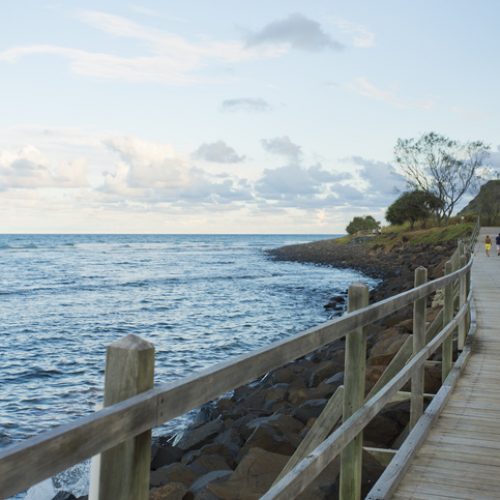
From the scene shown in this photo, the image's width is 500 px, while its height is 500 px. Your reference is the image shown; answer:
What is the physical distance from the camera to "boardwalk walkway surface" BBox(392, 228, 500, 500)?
14.1ft

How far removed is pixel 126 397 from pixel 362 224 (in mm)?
100594

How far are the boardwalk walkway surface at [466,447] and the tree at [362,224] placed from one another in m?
90.8

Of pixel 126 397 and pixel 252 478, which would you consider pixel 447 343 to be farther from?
pixel 126 397

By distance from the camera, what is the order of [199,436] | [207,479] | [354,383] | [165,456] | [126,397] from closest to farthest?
1. [126,397]
2. [354,383]
3. [207,479]
4. [165,456]
5. [199,436]

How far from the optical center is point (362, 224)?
101m

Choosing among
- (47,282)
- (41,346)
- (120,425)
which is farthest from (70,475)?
(47,282)

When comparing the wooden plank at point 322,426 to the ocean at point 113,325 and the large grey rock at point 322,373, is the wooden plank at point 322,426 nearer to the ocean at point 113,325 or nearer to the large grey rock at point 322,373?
the ocean at point 113,325

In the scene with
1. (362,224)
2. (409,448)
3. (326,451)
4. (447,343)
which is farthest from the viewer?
(362,224)

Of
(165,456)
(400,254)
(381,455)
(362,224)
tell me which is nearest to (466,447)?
(381,455)

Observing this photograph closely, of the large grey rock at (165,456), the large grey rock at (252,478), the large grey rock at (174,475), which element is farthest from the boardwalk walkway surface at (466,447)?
the large grey rock at (165,456)

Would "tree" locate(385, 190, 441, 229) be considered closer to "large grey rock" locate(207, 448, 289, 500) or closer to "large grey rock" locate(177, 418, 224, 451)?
"large grey rock" locate(177, 418, 224, 451)

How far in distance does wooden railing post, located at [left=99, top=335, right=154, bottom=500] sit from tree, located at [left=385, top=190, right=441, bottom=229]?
7311 centimetres

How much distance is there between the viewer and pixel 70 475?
877 cm

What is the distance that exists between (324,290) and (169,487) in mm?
30020
